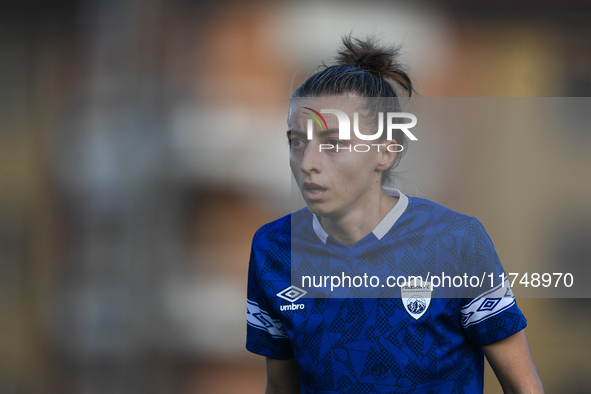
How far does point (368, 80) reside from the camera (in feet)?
4.50

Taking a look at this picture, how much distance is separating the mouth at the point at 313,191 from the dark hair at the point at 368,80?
0.19 meters

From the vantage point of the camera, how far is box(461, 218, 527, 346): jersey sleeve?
1278 mm

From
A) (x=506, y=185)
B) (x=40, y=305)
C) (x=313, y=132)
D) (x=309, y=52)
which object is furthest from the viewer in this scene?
(x=40, y=305)

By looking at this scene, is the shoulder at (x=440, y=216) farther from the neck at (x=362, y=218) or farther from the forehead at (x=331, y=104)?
the forehead at (x=331, y=104)

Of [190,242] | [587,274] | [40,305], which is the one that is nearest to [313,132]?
[587,274]

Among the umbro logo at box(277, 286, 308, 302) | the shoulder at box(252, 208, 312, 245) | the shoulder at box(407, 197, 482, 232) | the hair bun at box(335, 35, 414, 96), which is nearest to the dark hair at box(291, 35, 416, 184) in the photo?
the hair bun at box(335, 35, 414, 96)

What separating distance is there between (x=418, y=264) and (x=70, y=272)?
2099 mm

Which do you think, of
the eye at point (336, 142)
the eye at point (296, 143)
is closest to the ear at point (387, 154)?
the eye at point (336, 142)

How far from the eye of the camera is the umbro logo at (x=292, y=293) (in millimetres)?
1430

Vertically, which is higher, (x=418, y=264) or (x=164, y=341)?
(x=418, y=264)

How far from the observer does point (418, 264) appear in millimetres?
1419

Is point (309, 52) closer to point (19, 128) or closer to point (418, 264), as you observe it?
point (418, 264)

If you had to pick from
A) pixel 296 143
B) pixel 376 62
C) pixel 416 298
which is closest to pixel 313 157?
pixel 296 143

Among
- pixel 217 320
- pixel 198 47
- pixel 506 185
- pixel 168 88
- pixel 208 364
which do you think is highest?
pixel 198 47
